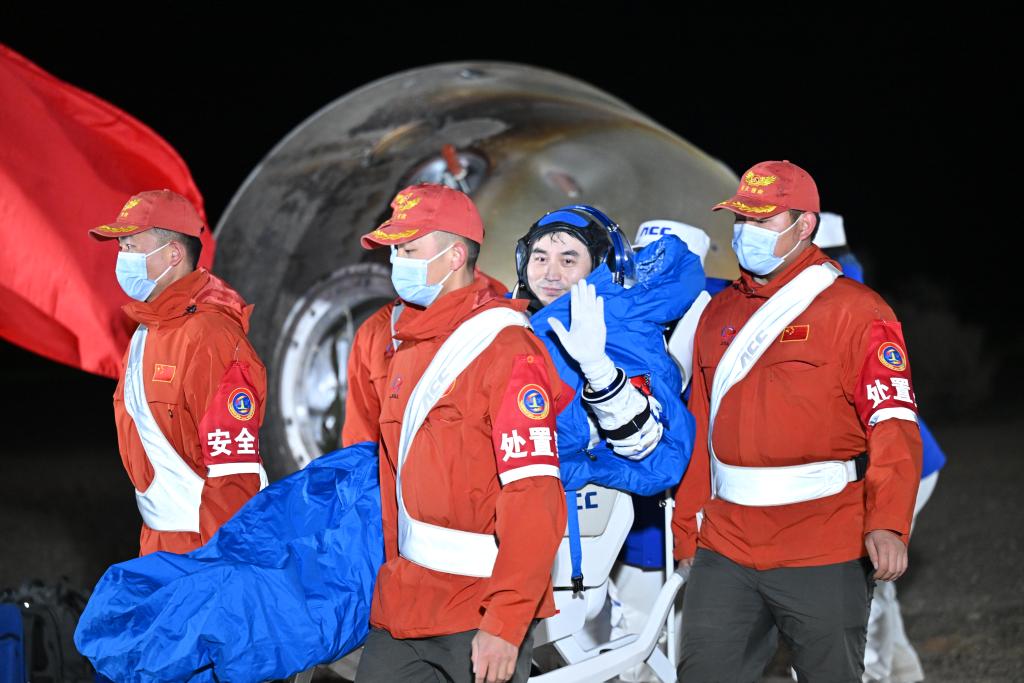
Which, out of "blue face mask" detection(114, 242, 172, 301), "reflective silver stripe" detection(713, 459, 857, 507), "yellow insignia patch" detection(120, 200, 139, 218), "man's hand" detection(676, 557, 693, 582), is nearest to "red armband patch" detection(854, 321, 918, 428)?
"reflective silver stripe" detection(713, 459, 857, 507)

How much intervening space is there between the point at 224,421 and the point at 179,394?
18cm

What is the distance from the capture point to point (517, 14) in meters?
22.8

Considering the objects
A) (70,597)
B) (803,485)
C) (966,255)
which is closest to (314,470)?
(803,485)

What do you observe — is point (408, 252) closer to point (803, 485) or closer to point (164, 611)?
point (164, 611)

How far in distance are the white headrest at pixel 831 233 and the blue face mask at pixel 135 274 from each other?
9.18ft

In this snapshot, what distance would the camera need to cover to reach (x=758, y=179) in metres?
3.65

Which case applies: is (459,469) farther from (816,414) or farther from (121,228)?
(121,228)

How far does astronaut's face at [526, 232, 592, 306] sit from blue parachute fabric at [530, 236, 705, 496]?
0.10m

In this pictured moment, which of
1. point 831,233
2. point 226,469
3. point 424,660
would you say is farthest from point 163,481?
point 831,233

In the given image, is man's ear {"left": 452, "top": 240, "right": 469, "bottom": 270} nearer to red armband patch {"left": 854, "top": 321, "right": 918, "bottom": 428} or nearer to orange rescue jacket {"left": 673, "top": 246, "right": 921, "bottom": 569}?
orange rescue jacket {"left": 673, "top": 246, "right": 921, "bottom": 569}

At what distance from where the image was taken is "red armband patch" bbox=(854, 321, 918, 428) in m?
3.31

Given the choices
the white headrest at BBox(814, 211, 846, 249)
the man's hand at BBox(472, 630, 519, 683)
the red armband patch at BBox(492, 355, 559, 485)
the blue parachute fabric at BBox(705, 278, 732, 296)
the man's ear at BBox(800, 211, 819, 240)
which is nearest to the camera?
the man's hand at BBox(472, 630, 519, 683)

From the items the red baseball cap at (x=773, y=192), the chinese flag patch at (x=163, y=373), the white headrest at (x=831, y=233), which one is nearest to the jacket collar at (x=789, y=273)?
the red baseball cap at (x=773, y=192)

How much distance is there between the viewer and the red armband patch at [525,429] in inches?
105
